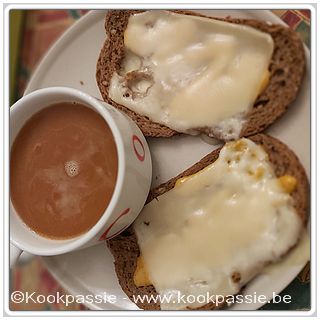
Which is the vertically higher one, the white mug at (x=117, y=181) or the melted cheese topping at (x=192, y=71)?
the melted cheese topping at (x=192, y=71)

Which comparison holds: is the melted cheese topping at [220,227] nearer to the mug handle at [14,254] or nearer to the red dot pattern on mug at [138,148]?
the red dot pattern on mug at [138,148]

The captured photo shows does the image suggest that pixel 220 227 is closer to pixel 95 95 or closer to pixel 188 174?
pixel 188 174

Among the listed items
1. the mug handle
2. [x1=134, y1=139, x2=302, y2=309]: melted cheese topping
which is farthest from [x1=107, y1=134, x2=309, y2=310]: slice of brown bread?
the mug handle

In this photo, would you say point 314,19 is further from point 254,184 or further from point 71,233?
point 71,233

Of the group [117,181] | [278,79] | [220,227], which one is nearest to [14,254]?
[117,181]

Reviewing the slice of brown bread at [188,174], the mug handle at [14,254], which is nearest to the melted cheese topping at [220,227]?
the slice of brown bread at [188,174]

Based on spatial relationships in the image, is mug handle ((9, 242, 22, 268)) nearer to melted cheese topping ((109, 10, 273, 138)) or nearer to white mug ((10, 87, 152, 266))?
white mug ((10, 87, 152, 266))

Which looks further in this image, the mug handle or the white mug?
the mug handle

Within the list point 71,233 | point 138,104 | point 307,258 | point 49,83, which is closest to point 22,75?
point 49,83
